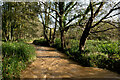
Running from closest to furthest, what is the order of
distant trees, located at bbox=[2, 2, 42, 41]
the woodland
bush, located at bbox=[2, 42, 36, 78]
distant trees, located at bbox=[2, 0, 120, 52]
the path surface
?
bush, located at bbox=[2, 42, 36, 78]
the path surface
the woodland
distant trees, located at bbox=[2, 0, 120, 52]
distant trees, located at bbox=[2, 2, 42, 41]

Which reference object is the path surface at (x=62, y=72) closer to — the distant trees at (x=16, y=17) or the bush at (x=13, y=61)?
the bush at (x=13, y=61)

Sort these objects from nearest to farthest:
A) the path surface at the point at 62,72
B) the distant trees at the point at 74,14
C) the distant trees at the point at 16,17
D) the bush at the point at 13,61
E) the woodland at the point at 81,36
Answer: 1. the bush at the point at 13,61
2. the path surface at the point at 62,72
3. the woodland at the point at 81,36
4. the distant trees at the point at 74,14
5. the distant trees at the point at 16,17

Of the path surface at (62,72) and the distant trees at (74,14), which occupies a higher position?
the distant trees at (74,14)

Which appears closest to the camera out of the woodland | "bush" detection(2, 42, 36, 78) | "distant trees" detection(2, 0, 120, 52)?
"bush" detection(2, 42, 36, 78)

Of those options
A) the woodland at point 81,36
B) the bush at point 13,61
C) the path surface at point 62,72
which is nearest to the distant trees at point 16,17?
the woodland at point 81,36

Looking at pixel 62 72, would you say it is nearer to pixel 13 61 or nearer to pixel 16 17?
pixel 13 61

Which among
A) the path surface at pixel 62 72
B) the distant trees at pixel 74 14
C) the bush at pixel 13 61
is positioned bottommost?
the path surface at pixel 62 72

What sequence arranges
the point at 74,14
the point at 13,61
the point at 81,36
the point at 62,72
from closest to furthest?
the point at 13,61
the point at 62,72
the point at 81,36
the point at 74,14

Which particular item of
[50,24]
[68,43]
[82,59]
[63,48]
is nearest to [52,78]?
Result: [82,59]

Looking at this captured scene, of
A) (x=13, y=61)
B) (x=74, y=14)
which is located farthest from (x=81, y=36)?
(x=13, y=61)

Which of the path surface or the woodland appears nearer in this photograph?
the path surface

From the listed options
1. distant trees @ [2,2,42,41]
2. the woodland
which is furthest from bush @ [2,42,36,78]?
distant trees @ [2,2,42,41]

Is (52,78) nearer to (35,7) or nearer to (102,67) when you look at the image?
(102,67)

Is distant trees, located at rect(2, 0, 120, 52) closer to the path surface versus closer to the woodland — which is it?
the woodland
